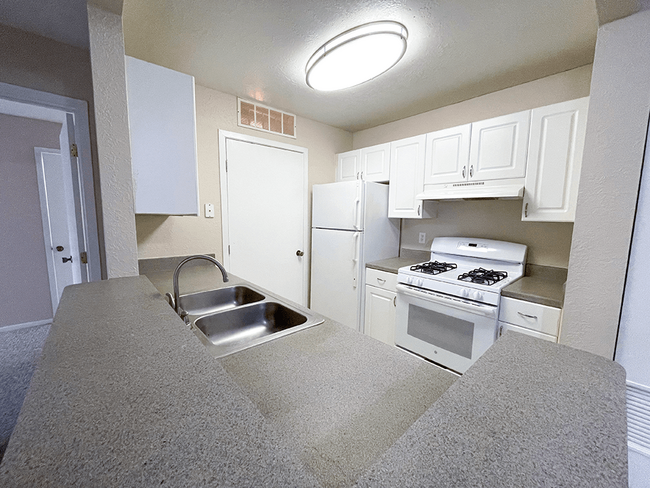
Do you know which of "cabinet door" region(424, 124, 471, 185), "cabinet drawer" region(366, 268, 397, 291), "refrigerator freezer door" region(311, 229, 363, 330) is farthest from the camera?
"refrigerator freezer door" region(311, 229, 363, 330)

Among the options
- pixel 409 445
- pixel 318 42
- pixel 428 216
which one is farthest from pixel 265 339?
pixel 428 216

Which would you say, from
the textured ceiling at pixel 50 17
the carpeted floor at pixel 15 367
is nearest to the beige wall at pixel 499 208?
the textured ceiling at pixel 50 17

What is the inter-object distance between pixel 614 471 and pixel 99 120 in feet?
5.73

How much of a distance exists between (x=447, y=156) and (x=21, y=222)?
13.8 feet

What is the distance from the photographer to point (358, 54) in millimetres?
1500

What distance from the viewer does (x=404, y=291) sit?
81.6 inches

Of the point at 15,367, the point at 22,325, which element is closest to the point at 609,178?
the point at 15,367

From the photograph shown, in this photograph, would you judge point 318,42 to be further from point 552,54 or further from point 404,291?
point 404,291

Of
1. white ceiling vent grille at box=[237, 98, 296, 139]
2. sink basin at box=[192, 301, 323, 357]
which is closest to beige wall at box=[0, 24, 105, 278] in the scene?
white ceiling vent grille at box=[237, 98, 296, 139]

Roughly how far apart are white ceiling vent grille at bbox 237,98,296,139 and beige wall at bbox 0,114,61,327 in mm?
2205

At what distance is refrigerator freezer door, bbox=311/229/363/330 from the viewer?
248 centimetres

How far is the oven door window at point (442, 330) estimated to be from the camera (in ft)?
5.86

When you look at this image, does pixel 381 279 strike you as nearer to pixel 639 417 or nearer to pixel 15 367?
pixel 639 417

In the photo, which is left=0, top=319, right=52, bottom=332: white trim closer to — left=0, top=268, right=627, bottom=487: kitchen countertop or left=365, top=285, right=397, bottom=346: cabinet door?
left=0, top=268, right=627, bottom=487: kitchen countertop
